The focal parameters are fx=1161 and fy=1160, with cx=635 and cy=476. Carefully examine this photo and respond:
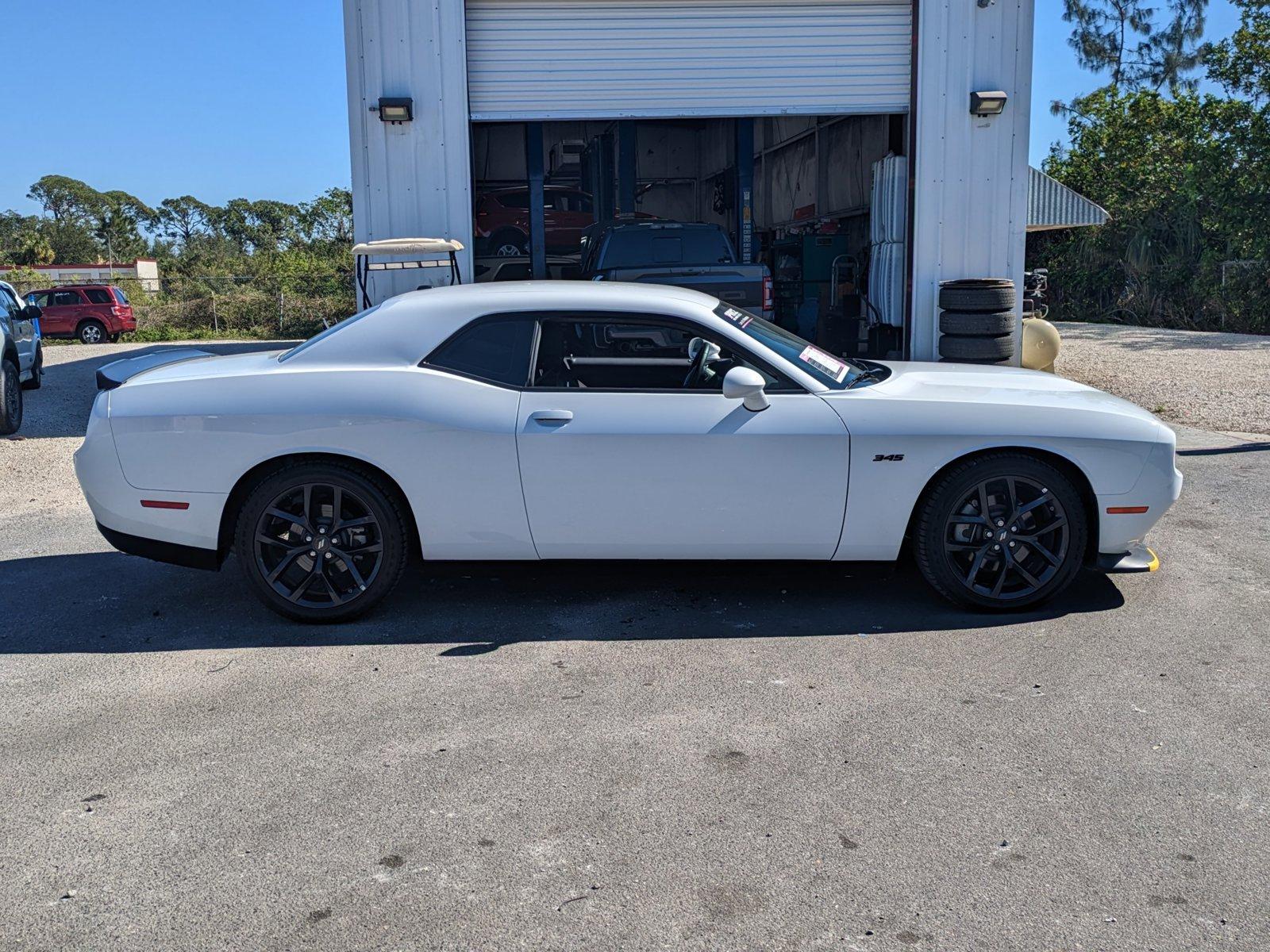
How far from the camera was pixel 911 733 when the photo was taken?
12.7 ft

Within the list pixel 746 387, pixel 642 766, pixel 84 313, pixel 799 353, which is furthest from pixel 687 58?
pixel 84 313

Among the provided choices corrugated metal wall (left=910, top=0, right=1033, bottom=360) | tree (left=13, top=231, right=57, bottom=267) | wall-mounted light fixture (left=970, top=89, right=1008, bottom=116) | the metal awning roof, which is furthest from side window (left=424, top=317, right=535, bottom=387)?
tree (left=13, top=231, right=57, bottom=267)

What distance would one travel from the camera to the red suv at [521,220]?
22.0 meters

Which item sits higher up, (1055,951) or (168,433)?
(168,433)

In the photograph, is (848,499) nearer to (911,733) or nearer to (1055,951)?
(911,733)

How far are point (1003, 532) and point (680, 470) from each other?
1.43 meters

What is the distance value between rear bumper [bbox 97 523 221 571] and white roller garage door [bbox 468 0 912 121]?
8.07 m

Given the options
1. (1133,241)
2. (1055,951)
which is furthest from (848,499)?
(1133,241)

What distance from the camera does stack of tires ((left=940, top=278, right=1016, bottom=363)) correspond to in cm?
1191

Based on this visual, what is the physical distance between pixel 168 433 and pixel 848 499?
115 inches

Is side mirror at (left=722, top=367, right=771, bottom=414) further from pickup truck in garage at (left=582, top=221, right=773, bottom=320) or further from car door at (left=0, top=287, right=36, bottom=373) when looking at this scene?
car door at (left=0, top=287, right=36, bottom=373)

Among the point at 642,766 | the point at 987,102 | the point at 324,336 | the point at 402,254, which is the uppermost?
the point at 987,102

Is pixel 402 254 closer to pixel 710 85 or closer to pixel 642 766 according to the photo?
pixel 710 85

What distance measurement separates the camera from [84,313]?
96.0 feet
